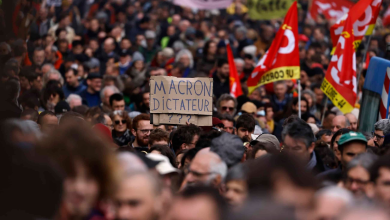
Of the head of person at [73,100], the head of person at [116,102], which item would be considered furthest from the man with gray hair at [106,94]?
the head of person at [73,100]

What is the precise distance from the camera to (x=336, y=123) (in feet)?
A: 32.1

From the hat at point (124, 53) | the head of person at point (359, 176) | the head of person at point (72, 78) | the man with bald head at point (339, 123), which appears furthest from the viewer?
the hat at point (124, 53)

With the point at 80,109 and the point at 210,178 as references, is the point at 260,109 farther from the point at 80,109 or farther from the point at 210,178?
the point at 210,178

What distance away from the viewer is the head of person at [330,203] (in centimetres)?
392

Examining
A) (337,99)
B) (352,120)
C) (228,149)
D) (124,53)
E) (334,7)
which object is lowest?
(228,149)

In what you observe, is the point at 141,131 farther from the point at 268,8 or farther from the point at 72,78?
the point at 268,8

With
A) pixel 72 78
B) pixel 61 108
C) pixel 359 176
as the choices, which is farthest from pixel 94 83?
pixel 359 176

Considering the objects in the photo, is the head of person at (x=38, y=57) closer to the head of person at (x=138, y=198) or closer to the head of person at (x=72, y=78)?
the head of person at (x=72, y=78)

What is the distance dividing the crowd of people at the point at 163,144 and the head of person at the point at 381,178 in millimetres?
13

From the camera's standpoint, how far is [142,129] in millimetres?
8547

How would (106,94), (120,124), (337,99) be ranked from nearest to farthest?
(120,124) → (337,99) → (106,94)

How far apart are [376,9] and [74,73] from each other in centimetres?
551

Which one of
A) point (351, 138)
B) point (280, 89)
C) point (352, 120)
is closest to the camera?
point (351, 138)

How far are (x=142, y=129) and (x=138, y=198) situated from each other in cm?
456
